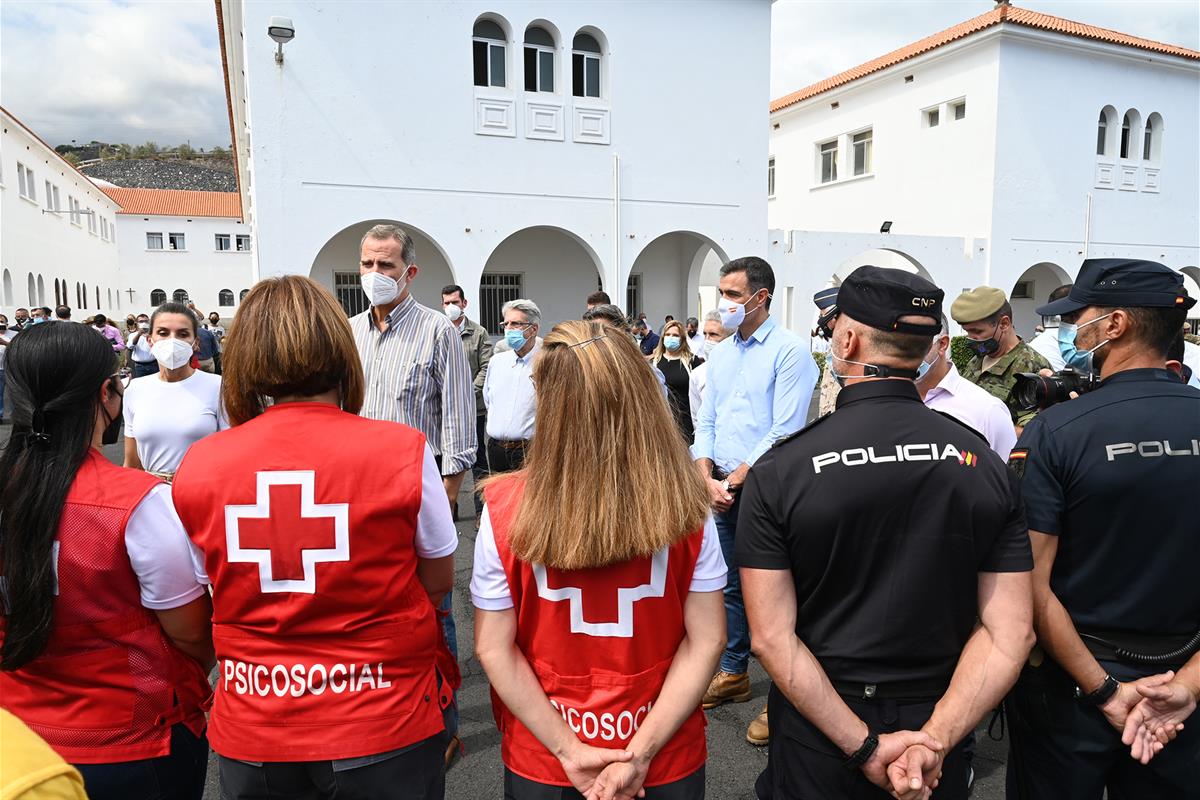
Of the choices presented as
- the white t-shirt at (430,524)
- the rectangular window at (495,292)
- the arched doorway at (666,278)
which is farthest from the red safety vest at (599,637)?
the arched doorway at (666,278)

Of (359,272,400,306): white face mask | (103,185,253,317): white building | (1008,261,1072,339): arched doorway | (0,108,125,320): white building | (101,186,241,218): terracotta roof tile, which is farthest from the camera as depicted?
(101,186,241,218): terracotta roof tile

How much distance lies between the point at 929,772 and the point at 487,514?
1.20m

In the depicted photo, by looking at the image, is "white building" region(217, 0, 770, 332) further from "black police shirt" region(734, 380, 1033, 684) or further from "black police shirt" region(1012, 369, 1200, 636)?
"black police shirt" region(1012, 369, 1200, 636)

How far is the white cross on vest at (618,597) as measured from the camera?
66.0 inches

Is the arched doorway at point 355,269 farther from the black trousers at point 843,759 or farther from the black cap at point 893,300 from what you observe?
the black trousers at point 843,759

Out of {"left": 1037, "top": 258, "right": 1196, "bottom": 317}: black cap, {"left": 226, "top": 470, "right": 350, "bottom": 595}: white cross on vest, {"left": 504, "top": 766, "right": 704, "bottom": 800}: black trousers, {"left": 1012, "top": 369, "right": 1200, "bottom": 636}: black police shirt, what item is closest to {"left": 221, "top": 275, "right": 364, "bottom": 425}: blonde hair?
{"left": 226, "top": 470, "right": 350, "bottom": 595}: white cross on vest

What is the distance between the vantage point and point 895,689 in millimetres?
1774

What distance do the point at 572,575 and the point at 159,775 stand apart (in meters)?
1.10

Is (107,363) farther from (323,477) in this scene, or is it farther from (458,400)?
(458,400)

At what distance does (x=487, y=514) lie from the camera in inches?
68.9

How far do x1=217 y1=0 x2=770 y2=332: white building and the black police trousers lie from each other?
12.2 metres

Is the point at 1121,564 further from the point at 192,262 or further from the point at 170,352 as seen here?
the point at 192,262

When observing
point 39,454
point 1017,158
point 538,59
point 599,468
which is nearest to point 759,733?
point 599,468

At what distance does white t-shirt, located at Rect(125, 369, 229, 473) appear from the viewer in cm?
359
